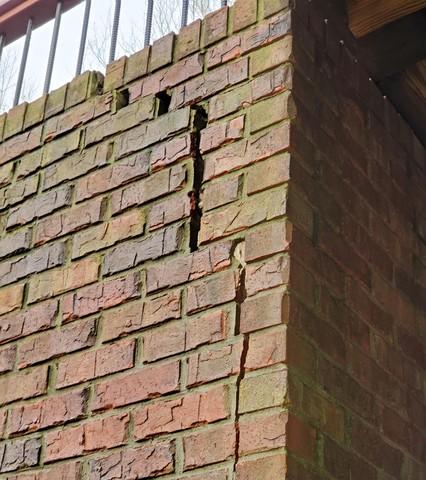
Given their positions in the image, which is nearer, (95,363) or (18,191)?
(95,363)

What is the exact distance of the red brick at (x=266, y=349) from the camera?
6.16ft

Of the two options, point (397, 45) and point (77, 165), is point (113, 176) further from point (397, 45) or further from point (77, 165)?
point (397, 45)

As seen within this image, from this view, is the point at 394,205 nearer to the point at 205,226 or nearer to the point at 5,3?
the point at 205,226

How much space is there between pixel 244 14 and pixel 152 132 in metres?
0.41

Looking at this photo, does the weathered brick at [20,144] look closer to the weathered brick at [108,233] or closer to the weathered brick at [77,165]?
the weathered brick at [77,165]

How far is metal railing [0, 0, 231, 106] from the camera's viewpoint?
284cm

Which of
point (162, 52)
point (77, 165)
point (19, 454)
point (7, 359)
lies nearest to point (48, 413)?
point (19, 454)

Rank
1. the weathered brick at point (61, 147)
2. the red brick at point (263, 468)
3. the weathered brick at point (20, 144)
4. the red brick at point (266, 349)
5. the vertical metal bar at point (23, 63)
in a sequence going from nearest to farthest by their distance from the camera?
the red brick at point (263, 468), the red brick at point (266, 349), the weathered brick at point (61, 147), the weathered brick at point (20, 144), the vertical metal bar at point (23, 63)

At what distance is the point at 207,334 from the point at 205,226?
0.29 meters

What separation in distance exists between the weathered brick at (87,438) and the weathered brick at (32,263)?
49 centimetres

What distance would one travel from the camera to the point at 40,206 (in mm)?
2557

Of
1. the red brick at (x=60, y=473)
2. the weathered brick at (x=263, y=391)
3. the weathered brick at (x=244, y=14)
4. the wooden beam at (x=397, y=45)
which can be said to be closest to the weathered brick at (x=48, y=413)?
the red brick at (x=60, y=473)

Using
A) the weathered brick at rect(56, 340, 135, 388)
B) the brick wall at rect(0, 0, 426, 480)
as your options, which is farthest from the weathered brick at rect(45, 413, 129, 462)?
the weathered brick at rect(56, 340, 135, 388)

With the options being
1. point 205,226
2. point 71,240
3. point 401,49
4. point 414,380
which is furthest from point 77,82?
point 414,380
